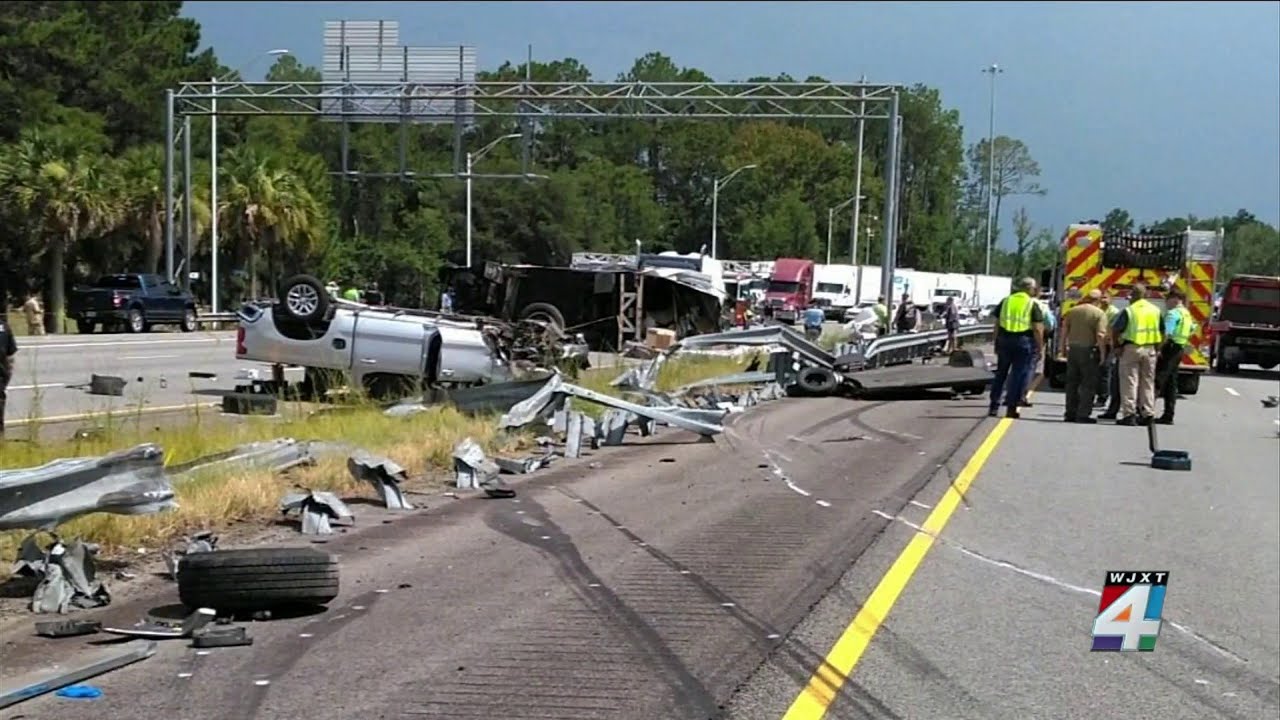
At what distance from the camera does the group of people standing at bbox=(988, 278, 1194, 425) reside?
1939 centimetres

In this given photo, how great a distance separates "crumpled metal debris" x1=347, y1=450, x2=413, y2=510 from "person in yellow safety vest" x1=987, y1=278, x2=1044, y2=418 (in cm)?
1062

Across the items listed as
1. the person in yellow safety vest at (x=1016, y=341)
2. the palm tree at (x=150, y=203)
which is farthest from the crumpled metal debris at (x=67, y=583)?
the palm tree at (x=150, y=203)

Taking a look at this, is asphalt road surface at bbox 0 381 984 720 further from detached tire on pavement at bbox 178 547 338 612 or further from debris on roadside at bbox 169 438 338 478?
debris on roadside at bbox 169 438 338 478

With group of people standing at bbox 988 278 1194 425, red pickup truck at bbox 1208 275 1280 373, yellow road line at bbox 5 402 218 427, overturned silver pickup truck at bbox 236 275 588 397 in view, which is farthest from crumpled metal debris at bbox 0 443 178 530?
red pickup truck at bbox 1208 275 1280 373

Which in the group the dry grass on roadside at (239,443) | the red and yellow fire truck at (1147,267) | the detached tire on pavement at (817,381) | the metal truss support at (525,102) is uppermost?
the metal truss support at (525,102)

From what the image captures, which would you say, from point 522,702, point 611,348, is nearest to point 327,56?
point 611,348

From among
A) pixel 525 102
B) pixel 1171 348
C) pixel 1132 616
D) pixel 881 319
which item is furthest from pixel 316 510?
pixel 525 102

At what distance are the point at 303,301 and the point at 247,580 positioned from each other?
12564 millimetres

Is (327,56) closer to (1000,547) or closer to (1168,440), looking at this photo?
(1168,440)

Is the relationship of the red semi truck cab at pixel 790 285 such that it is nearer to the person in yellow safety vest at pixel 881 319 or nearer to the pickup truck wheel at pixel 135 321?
the person in yellow safety vest at pixel 881 319

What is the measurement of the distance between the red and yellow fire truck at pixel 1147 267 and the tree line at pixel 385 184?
21469mm

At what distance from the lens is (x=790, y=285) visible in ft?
221

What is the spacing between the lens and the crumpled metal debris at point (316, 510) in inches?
384

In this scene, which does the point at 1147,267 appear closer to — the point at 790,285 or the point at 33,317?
the point at 33,317
